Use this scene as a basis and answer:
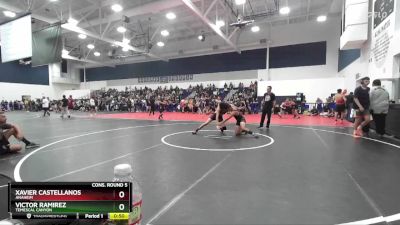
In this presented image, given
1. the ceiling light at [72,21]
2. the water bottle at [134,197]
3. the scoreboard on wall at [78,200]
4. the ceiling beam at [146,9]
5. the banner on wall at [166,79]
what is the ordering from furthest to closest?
the banner on wall at [166,79] < the ceiling light at [72,21] < the ceiling beam at [146,9] < the water bottle at [134,197] < the scoreboard on wall at [78,200]

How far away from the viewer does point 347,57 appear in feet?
49.7

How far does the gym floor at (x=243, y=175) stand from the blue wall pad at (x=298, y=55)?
15.3m

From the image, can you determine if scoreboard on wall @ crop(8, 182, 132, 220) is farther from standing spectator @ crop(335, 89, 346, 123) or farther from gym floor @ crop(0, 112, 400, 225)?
standing spectator @ crop(335, 89, 346, 123)

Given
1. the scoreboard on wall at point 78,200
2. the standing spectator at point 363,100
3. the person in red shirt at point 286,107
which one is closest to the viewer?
the scoreboard on wall at point 78,200

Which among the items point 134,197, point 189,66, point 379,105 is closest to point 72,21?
point 189,66

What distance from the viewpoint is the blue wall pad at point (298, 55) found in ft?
63.3

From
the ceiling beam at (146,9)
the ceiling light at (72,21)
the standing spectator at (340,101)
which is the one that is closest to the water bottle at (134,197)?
the standing spectator at (340,101)

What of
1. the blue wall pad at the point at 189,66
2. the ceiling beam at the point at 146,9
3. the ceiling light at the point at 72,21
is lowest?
the blue wall pad at the point at 189,66

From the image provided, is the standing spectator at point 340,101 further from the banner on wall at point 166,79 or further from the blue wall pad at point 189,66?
the banner on wall at point 166,79

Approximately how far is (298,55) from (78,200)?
21.8m

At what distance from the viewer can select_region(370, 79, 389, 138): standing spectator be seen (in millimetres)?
6461

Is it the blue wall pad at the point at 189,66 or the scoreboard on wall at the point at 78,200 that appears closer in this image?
the scoreboard on wall at the point at 78,200

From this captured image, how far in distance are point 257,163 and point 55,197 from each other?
11.3ft

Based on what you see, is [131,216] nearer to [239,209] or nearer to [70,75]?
[239,209]
